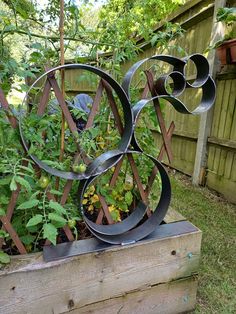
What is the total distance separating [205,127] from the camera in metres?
2.72

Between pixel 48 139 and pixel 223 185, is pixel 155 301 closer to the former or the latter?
pixel 48 139

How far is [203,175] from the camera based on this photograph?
9.37 feet

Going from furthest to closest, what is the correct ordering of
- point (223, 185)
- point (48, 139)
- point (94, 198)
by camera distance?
point (223, 185)
point (94, 198)
point (48, 139)

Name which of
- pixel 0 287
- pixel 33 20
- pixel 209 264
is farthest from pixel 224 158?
pixel 0 287

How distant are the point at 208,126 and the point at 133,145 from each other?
1874 millimetres

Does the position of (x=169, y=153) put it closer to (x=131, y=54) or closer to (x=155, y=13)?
(x=131, y=54)

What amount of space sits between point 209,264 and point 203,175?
4.46 feet

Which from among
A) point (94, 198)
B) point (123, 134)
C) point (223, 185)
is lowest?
point (223, 185)

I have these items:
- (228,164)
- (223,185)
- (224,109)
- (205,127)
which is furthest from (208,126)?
(223,185)

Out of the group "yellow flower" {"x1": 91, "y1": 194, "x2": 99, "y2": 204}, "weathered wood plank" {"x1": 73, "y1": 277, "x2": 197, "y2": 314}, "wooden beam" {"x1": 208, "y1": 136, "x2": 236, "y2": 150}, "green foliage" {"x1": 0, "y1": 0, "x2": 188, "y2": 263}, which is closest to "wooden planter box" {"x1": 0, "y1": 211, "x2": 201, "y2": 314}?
"weathered wood plank" {"x1": 73, "y1": 277, "x2": 197, "y2": 314}

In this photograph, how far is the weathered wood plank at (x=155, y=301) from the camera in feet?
3.57

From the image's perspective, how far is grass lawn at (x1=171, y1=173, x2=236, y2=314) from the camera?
1366 mm

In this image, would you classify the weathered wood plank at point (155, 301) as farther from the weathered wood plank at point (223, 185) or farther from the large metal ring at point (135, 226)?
the weathered wood plank at point (223, 185)

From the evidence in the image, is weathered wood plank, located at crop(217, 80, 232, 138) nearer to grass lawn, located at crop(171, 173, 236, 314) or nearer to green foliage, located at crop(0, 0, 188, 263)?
grass lawn, located at crop(171, 173, 236, 314)
